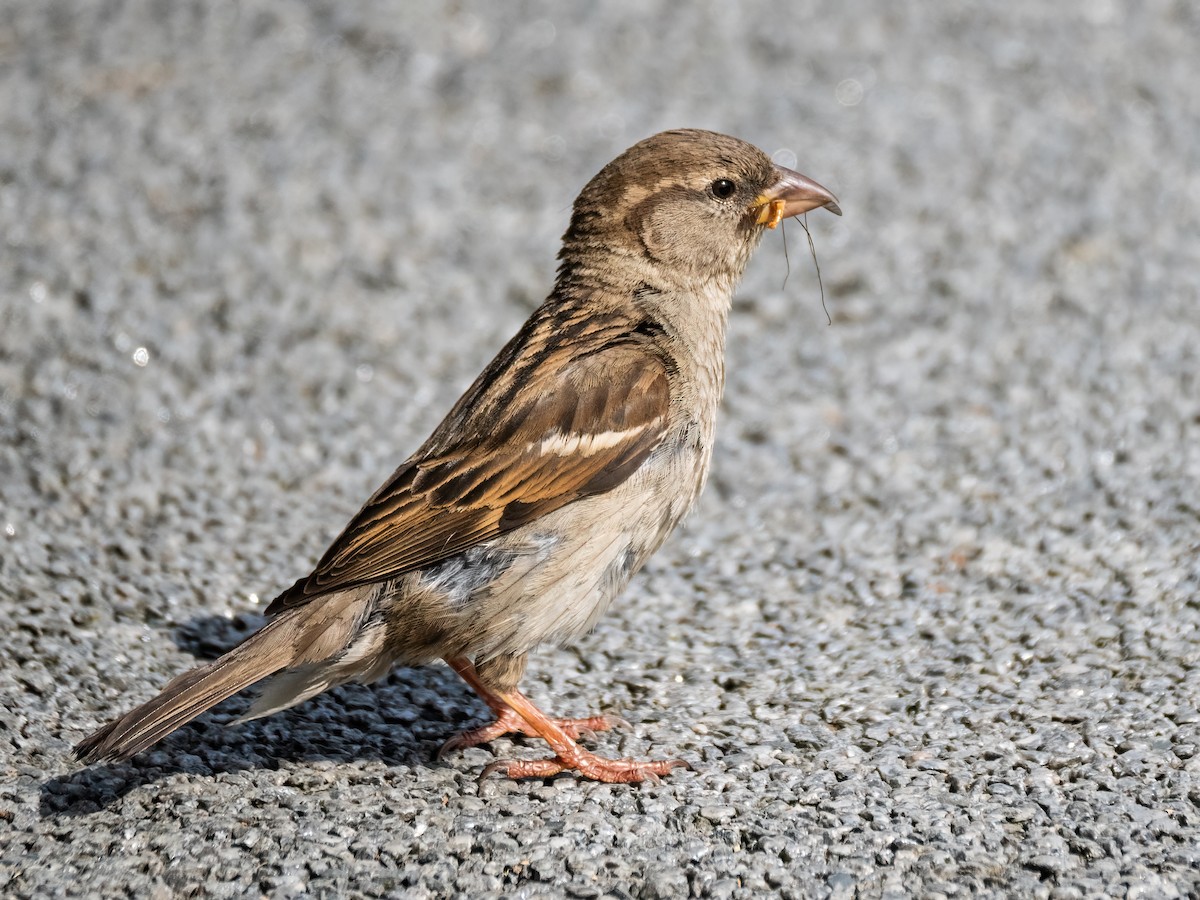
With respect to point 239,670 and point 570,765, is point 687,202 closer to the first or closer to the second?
A: point 570,765

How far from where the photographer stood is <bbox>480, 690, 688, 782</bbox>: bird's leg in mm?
3867

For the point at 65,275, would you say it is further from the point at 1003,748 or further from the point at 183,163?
the point at 1003,748

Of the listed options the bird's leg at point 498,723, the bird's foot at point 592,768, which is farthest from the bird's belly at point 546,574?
the bird's foot at point 592,768

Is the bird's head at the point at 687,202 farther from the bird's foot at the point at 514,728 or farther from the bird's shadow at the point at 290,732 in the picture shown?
the bird's shadow at the point at 290,732

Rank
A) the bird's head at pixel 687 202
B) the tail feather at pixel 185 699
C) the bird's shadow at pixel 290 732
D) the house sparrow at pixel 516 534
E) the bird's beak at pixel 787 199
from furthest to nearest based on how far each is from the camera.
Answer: the bird's beak at pixel 787 199, the bird's head at pixel 687 202, the house sparrow at pixel 516 534, the bird's shadow at pixel 290 732, the tail feather at pixel 185 699

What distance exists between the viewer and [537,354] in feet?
13.7

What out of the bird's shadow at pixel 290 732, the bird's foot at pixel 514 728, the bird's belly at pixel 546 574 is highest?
the bird's belly at pixel 546 574

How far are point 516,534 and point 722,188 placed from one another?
4.36 feet

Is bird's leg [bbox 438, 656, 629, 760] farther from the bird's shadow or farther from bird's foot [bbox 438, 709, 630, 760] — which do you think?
the bird's shadow

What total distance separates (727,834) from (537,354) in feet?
4.81

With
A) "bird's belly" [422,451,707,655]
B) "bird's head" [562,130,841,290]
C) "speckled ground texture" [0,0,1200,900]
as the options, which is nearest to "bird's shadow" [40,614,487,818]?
"speckled ground texture" [0,0,1200,900]

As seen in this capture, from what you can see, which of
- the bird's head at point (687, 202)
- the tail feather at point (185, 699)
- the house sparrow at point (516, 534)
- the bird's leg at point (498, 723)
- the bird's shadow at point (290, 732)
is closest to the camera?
the tail feather at point (185, 699)

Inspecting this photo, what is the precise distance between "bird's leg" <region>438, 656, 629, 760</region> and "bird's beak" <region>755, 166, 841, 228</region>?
1.63 m

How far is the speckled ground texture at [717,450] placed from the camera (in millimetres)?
3539
